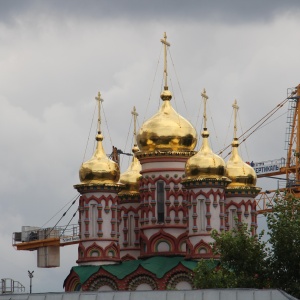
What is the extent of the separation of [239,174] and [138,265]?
28.3 ft

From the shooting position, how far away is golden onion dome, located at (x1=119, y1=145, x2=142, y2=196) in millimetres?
86188

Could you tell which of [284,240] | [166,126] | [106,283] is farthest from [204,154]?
[284,240]

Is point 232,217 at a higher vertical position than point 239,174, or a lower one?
lower

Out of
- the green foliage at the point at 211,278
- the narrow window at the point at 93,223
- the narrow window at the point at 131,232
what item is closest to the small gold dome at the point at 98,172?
the narrow window at the point at 93,223

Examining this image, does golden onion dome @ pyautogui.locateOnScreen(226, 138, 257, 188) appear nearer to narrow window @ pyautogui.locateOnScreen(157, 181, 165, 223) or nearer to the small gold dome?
narrow window @ pyautogui.locateOnScreen(157, 181, 165, 223)

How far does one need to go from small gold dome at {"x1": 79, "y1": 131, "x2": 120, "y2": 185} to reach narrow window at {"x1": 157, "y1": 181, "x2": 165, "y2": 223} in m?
→ 2.52

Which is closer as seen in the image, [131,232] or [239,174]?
[239,174]

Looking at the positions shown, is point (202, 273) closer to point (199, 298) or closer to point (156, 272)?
point (156, 272)

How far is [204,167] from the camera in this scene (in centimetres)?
7944

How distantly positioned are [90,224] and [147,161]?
4653 millimetres

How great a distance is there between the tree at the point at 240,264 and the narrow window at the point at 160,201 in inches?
512

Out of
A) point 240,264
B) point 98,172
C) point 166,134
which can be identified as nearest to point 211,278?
point 240,264

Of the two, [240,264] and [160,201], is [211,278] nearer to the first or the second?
[240,264]

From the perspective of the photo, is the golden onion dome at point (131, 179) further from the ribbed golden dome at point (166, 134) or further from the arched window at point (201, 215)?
the arched window at point (201, 215)
